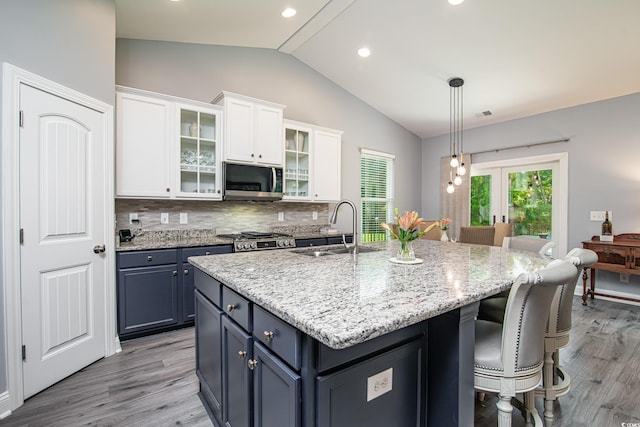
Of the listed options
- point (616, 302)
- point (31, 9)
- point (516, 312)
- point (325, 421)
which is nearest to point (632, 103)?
point (616, 302)

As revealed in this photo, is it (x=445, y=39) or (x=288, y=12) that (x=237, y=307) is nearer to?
(x=288, y=12)

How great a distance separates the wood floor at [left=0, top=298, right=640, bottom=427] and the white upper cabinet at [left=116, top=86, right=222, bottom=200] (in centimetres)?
148

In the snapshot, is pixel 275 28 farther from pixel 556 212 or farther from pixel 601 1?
pixel 556 212

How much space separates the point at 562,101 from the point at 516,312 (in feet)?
15.1

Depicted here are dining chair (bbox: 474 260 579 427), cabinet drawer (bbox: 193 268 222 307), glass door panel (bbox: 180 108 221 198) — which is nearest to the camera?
dining chair (bbox: 474 260 579 427)

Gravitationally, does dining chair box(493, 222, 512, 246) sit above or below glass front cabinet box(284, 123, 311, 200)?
below

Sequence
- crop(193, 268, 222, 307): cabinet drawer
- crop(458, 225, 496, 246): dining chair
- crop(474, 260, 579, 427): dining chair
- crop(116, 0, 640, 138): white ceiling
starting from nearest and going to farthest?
crop(474, 260, 579, 427): dining chair
crop(193, 268, 222, 307): cabinet drawer
crop(116, 0, 640, 138): white ceiling
crop(458, 225, 496, 246): dining chair

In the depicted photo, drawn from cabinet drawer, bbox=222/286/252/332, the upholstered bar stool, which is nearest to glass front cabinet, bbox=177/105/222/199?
cabinet drawer, bbox=222/286/252/332

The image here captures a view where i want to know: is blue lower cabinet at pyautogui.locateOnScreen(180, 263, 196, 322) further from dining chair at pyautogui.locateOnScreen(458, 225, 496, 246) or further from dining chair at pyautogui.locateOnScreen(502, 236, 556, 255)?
dining chair at pyautogui.locateOnScreen(458, 225, 496, 246)

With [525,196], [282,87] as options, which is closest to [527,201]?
[525,196]

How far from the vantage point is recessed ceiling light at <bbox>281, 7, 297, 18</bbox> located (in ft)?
10.7

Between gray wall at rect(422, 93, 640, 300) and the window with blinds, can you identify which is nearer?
gray wall at rect(422, 93, 640, 300)

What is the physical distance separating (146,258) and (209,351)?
1.49 metres

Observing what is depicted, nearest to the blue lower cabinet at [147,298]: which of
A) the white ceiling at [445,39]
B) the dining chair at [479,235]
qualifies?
the white ceiling at [445,39]
